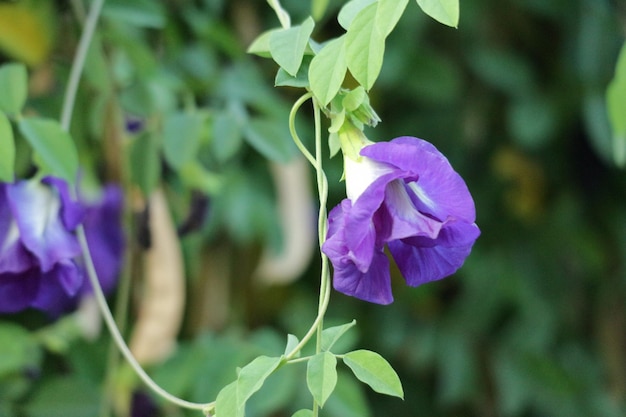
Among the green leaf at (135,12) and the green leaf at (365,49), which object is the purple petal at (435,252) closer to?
the green leaf at (365,49)

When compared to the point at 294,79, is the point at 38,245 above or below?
below

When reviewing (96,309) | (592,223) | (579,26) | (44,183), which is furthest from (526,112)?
(44,183)

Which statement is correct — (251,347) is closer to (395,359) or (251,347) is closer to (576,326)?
(395,359)

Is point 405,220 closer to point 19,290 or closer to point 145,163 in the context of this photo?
point 19,290

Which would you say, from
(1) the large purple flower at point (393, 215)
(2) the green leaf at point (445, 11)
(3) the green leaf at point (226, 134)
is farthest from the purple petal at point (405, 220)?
(3) the green leaf at point (226, 134)

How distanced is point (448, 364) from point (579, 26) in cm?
57

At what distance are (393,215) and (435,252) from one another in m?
0.04

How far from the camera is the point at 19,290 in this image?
27.1 inches

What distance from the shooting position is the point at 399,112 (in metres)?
1.48

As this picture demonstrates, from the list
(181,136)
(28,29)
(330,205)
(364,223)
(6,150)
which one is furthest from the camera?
(330,205)

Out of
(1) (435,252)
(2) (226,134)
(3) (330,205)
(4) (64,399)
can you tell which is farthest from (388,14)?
(3) (330,205)

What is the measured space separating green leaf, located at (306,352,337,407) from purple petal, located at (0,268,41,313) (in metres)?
0.29

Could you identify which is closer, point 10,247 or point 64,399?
point 10,247

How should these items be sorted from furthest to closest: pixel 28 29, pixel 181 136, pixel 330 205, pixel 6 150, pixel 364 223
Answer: pixel 330 205, pixel 28 29, pixel 181 136, pixel 6 150, pixel 364 223
